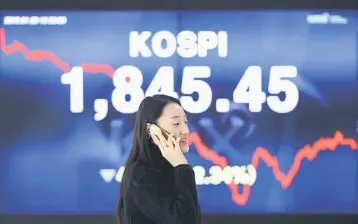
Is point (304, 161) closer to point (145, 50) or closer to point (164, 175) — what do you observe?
A: point (145, 50)

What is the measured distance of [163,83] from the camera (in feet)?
17.6

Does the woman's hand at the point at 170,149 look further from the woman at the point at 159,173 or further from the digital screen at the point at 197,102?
the digital screen at the point at 197,102

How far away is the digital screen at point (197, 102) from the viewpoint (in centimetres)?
538

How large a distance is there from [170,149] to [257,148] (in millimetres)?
3004

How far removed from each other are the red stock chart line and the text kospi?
273 millimetres

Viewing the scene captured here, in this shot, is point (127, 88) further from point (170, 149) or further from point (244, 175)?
point (170, 149)

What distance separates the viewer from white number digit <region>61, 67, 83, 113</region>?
5.41m

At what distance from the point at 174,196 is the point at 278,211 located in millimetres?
3141

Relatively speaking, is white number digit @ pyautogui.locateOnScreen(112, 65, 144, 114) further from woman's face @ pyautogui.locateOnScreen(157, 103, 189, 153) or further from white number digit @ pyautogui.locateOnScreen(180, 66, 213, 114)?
woman's face @ pyautogui.locateOnScreen(157, 103, 189, 153)

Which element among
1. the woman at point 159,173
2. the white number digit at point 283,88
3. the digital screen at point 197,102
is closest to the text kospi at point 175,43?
the digital screen at point 197,102

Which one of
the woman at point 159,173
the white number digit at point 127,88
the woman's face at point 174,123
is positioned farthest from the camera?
the white number digit at point 127,88

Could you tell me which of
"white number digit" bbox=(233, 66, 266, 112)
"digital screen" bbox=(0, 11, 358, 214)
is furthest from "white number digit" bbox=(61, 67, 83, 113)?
"white number digit" bbox=(233, 66, 266, 112)

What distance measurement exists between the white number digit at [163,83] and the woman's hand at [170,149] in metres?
2.88

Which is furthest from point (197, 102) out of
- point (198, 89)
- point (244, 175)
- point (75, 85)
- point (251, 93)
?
point (75, 85)
